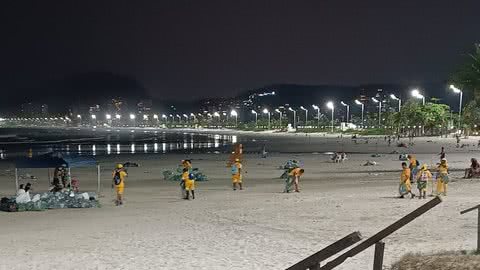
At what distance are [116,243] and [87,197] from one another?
7.34 m

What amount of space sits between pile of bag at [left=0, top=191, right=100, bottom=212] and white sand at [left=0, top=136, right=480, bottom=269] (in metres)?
0.68

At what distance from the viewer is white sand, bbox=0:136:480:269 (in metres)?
12.1

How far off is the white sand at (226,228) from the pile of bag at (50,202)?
2.24 feet

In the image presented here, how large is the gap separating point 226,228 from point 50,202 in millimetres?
7767

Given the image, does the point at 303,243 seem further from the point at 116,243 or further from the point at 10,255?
the point at 10,255

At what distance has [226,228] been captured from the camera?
1566 cm

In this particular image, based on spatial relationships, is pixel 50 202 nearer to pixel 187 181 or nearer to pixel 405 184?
pixel 187 181

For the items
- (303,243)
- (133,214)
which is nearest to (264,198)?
(133,214)

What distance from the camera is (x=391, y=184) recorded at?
26.3 metres

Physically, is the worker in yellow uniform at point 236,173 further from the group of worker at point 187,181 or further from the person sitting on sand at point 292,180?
the person sitting on sand at point 292,180

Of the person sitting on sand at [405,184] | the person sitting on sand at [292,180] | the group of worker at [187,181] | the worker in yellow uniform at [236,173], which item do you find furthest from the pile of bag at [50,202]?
the person sitting on sand at [405,184]

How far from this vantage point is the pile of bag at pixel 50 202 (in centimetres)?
1988

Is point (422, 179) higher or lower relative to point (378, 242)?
lower

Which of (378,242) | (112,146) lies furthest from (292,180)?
(112,146)
